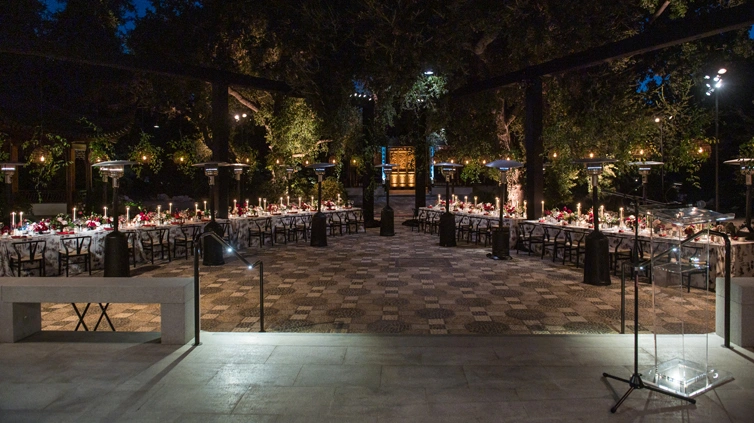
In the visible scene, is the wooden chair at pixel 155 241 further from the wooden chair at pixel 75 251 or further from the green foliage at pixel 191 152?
the green foliage at pixel 191 152

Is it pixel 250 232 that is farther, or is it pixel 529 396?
pixel 250 232

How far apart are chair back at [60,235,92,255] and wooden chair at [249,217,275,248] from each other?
14.5 ft

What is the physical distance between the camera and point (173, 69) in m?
13.0

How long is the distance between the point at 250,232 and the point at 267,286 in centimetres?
547

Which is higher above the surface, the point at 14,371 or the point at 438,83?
the point at 438,83

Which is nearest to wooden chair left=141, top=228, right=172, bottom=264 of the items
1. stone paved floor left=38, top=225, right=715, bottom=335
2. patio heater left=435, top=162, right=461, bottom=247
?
stone paved floor left=38, top=225, right=715, bottom=335

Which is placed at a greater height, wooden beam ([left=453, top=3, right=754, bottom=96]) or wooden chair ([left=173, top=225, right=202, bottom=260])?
wooden beam ([left=453, top=3, right=754, bottom=96])

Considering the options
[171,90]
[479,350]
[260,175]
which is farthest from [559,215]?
[260,175]

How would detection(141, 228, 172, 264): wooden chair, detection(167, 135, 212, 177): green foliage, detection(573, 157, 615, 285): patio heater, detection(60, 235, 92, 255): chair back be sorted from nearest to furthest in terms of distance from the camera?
detection(573, 157, 615, 285): patio heater
detection(60, 235, 92, 255): chair back
detection(141, 228, 172, 264): wooden chair
detection(167, 135, 212, 177): green foliage

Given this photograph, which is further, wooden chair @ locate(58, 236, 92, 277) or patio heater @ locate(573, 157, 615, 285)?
wooden chair @ locate(58, 236, 92, 277)

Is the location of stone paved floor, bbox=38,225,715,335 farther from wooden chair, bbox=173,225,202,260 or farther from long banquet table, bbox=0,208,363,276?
long banquet table, bbox=0,208,363,276

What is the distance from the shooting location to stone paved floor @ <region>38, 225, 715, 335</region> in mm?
7094

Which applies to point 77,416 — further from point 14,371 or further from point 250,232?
point 250,232

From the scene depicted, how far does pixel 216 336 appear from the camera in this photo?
5.92 meters
